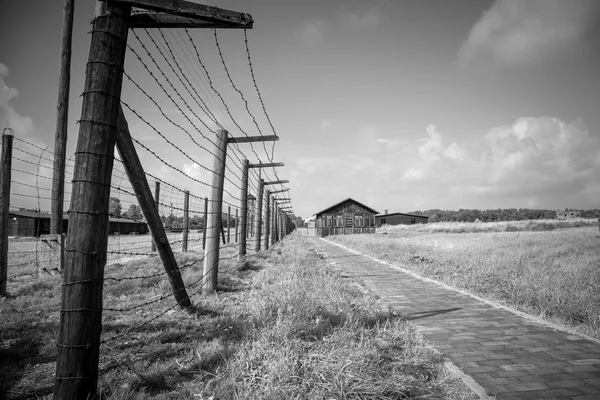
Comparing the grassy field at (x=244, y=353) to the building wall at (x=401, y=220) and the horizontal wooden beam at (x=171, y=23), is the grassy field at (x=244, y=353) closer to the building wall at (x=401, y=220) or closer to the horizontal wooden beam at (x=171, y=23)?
the horizontal wooden beam at (x=171, y=23)

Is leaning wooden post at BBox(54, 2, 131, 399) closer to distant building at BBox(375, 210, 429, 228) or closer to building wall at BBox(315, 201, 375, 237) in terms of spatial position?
building wall at BBox(315, 201, 375, 237)

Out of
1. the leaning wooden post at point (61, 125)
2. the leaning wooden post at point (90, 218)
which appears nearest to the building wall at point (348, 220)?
the leaning wooden post at point (61, 125)

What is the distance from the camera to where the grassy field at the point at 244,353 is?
7.31 ft

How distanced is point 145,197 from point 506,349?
174 inches

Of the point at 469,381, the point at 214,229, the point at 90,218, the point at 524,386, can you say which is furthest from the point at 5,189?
the point at 524,386

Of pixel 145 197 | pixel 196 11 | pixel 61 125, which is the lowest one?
pixel 145 197

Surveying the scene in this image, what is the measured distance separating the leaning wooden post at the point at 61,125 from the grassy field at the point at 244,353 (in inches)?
115

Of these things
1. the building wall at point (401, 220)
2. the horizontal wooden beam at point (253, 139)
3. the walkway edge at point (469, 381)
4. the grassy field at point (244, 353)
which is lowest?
the walkway edge at point (469, 381)

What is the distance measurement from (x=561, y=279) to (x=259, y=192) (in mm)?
8950

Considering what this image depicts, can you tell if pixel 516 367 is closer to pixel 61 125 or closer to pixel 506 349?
pixel 506 349

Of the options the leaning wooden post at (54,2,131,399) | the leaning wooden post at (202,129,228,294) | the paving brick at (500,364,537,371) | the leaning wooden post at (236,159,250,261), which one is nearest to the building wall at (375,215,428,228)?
the leaning wooden post at (236,159,250,261)

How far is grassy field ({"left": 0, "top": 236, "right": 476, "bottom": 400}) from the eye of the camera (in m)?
2.23

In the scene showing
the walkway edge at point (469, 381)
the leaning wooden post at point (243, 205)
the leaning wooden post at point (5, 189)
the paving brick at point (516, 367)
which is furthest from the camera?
the leaning wooden post at point (243, 205)

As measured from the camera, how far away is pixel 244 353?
2545 millimetres
